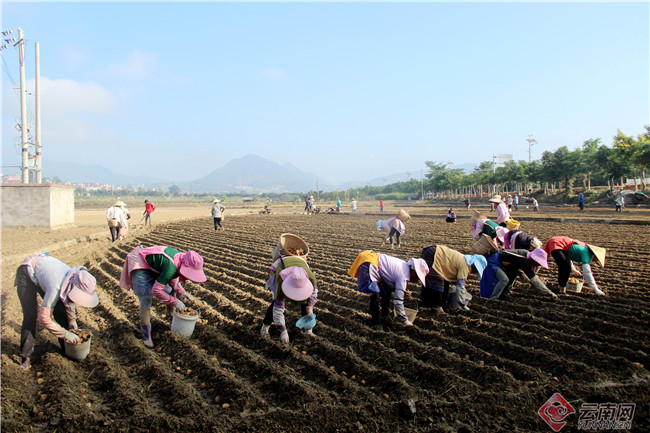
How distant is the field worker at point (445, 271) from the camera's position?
218 inches

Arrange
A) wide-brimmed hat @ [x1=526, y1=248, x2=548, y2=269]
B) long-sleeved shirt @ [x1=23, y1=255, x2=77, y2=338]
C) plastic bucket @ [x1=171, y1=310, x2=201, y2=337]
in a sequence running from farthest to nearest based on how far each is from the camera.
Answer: wide-brimmed hat @ [x1=526, y1=248, x2=548, y2=269] → plastic bucket @ [x1=171, y1=310, x2=201, y2=337] → long-sleeved shirt @ [x1=23, y1=255, x2=77, y2=338]

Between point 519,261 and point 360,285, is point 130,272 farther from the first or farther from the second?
point 519,261

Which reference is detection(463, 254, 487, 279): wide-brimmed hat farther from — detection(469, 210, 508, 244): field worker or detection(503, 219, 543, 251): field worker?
detection(469, 210, 508, 244): field worker

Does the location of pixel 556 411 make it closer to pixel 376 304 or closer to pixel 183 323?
pixel 376 304

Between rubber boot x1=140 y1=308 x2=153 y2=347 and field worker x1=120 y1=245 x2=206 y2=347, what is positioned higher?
field worker x1=120 y1=245 x2=206 y2=347

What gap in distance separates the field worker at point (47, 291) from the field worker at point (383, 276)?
10.1 feet

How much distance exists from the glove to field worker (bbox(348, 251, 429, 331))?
10.5ft

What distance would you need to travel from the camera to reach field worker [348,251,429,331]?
5074mm

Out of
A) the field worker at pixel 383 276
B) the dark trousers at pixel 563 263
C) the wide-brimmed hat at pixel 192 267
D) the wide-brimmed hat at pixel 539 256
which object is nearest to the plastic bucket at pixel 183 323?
the wide-brimmed hat at pixel 192 267

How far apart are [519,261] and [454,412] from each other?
3451 mm

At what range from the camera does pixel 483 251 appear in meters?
6.35

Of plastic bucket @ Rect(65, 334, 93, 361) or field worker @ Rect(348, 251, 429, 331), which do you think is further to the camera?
field worker @ Rect(348, 251, 429, 331)

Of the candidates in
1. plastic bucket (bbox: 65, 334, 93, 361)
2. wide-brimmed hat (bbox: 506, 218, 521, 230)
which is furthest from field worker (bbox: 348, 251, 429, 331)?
wide-brimmed hat (bbox: 506, 218, 521, 230)

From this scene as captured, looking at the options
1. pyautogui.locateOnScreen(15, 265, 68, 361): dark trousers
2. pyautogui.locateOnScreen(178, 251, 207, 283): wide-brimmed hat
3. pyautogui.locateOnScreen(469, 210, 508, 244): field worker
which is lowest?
pyautogui.locateOnScreen(15, 265, 68, 361): dark trousers
